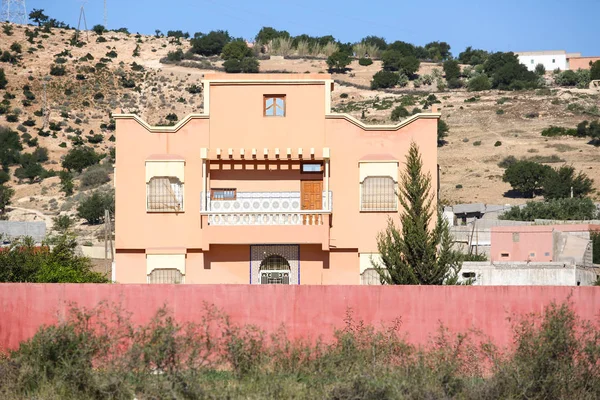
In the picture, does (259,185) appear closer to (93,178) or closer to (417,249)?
(417,249)

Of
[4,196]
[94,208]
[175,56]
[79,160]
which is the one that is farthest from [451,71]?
[94,208]

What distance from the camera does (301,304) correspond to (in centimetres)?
2175

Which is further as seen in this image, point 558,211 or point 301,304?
point 558,211

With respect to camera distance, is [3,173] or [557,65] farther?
[557,65]

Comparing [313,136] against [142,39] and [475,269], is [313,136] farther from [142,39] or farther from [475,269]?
[142,39]

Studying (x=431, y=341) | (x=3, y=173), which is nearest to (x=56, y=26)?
(x=3, y=173)

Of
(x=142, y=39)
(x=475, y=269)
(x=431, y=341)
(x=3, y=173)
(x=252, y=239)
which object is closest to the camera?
(x=431, y=341)

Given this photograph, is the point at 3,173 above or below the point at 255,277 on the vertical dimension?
above

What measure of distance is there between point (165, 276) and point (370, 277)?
6449 millimetres

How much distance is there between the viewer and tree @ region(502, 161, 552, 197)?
67.9m

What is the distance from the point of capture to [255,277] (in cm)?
3056

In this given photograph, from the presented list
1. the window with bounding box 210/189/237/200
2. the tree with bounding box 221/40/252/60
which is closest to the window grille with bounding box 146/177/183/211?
the window with bounding box 210/189/237/200

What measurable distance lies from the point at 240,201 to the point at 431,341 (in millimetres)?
10939

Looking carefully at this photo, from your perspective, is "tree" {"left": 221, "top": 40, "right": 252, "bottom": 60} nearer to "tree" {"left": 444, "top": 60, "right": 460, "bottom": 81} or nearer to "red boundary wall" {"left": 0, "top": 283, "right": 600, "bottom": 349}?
"tree" {"left": 444, "top": 60, "right": 460, "bottom": 81}
